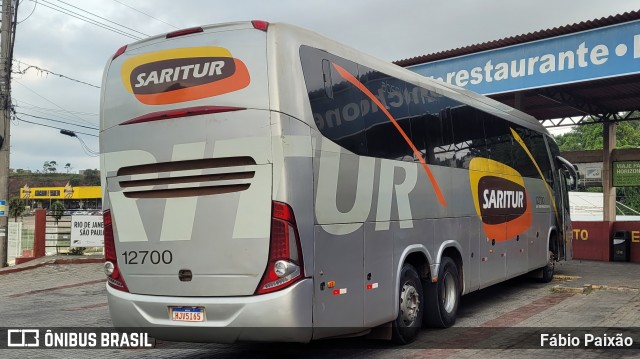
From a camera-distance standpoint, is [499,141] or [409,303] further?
[499,141]

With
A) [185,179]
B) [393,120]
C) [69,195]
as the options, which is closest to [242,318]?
[185,179]

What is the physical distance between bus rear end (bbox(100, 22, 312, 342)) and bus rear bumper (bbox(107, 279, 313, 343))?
1cm

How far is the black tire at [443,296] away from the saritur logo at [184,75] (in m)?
4.19

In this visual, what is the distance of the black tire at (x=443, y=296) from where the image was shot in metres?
8.16

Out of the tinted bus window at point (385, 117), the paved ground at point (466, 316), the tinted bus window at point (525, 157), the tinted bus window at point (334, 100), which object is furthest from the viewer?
the tinted bus window at point (525, 157)

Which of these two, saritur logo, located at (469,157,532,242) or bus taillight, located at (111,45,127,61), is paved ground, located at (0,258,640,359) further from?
bus taillight, located at (111,45,127,61)

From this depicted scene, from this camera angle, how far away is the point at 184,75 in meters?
5.93

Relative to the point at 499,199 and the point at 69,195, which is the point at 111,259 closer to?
the point at 499,199

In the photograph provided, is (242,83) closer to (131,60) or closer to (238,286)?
(131,60)

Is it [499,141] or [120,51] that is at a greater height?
[120,51]

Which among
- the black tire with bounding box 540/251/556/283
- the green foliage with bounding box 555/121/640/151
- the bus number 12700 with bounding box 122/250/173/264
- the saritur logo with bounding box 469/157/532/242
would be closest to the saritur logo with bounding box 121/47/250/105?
the bus number 12700 with bounding box 122/250/173/264

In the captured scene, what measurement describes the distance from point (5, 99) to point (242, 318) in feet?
55.3

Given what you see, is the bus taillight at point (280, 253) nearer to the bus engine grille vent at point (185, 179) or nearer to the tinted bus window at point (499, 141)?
the bus engine grille vent at point (185, 179)

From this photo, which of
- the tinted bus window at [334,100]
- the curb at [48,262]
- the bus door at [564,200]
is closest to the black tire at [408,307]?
the tinted bus window at [334,100]
